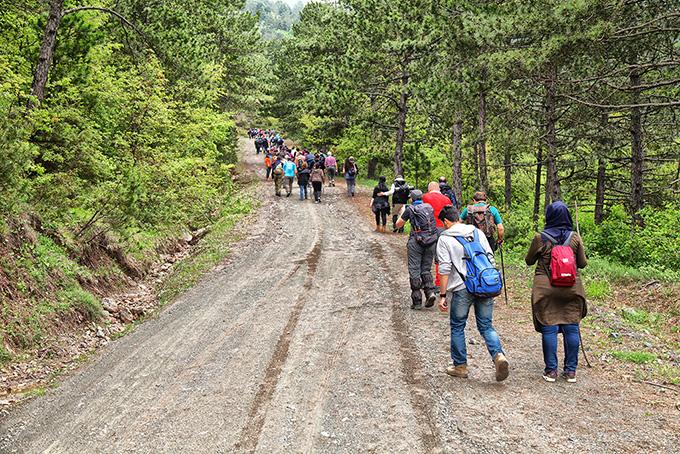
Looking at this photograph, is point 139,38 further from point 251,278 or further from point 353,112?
point 353,112

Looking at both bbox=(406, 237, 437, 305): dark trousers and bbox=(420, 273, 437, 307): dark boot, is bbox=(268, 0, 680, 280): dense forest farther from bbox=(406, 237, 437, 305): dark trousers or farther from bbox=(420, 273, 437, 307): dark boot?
bbox=(420, 273, 437, 307): dark boot

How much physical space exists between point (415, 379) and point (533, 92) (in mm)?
14294

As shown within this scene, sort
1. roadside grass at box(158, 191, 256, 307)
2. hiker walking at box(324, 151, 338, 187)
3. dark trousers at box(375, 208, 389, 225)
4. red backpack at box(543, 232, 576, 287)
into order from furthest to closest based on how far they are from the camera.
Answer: hiker walking at box(324, 151, 338, 187), dark trousers at box(375, 208, 389, 225), roadside grass at box(158, 191, 256, 307), red backpack at box(543, 232, 576, 287)

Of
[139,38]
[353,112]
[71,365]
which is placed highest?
[139,38]

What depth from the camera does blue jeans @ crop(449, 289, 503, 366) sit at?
5.98 meters

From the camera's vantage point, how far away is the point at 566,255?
5.76m

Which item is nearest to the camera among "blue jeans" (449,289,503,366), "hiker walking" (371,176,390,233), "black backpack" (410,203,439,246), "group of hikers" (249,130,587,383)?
"group of hikers" (249,130,587,383)

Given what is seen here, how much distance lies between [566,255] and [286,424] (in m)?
3.51

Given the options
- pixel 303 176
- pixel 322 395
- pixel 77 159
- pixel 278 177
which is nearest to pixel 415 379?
pixel 322 395

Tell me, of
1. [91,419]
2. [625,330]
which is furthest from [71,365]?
[625,330]

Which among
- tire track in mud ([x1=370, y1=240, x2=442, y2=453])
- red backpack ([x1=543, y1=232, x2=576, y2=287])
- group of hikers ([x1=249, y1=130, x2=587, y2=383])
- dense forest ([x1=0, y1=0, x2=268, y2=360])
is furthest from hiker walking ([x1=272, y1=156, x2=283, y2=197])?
red backpack ([x1=543, y1=232, x2=576, y2=287])

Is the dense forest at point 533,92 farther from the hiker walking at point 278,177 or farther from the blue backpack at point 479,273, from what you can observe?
the hiker walking at point 278,177

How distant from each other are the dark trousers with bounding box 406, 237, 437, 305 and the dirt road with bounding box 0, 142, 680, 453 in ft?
1.22

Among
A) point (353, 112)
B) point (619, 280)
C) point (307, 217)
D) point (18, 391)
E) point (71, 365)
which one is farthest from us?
point (353, 112)
